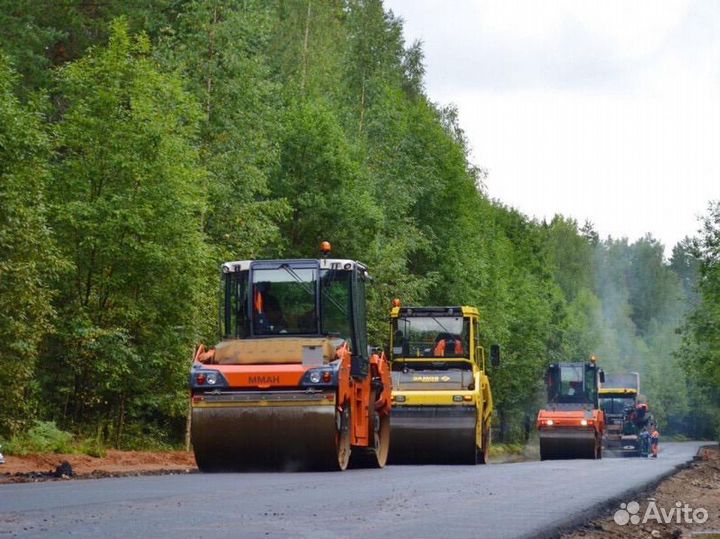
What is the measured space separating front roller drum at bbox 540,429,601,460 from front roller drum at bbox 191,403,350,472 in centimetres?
2010

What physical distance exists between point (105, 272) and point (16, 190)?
4.81 m

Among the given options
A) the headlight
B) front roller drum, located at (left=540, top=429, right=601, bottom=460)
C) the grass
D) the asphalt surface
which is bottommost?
front roller drum, located at (left=540, top=429, right=601, bottom=460)

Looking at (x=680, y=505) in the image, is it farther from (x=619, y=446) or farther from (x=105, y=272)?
(x=619, y=446)

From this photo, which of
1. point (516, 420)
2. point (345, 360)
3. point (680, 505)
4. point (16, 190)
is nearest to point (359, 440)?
point (345, 360)

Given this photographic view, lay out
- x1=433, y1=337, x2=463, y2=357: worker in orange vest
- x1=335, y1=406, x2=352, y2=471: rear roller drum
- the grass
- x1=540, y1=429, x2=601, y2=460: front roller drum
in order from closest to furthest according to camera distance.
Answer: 1. x1=335, y1=406, x2=352, y2=471: rear roller drum
2. the grass
3. x1=433, y1=337, x2=463, y2=357: worker in orange vest
4. x1=540, y1=429, x2=601, y2=460: front roller drum

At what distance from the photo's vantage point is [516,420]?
7825cm

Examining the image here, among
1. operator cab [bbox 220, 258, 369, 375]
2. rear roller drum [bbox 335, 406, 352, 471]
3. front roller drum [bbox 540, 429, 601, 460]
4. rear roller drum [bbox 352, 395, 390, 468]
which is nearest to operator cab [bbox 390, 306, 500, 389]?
rear roller drum [bbox 352, 395, 390, 468]

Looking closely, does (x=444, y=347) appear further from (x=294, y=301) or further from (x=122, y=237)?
(x=294, y=301)

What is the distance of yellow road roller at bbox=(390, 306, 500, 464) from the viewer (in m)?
26.6

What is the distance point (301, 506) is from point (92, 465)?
11104 millimetres

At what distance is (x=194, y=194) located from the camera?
29969 mm

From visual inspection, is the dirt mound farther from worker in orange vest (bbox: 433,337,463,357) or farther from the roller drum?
worker in orange vest (bbox: 433,337,463,357)

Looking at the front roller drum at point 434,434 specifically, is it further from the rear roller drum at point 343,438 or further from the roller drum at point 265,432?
the roller drum at point 265,432

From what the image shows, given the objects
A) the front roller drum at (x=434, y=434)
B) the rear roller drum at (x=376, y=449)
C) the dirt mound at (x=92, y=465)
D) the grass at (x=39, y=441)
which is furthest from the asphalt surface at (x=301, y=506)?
the front roller drum at (x=434, y=434)
